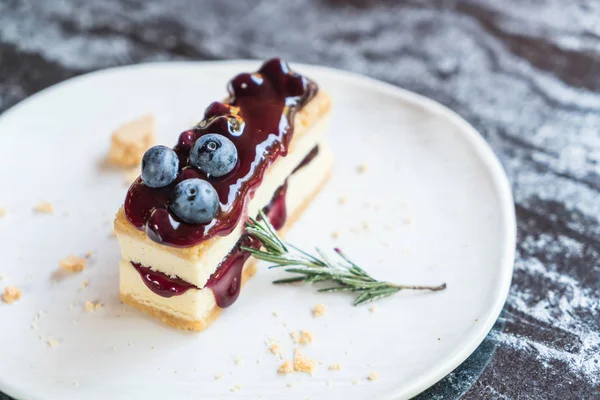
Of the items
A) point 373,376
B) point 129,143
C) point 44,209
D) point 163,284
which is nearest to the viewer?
point 373,376

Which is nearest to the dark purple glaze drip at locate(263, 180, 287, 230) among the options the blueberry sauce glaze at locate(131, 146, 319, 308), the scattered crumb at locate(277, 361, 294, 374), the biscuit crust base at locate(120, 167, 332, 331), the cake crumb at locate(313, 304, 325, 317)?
the blueberry sauce glaze at locate(131, 146, 319, 308)

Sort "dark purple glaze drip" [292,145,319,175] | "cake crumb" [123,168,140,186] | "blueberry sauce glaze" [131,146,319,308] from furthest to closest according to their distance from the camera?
"cake crumb" [123,168,140,186]
"dark purple glaze drip" [292,145,319,175]
"blueberry sauce glaze" [131,146,319,308]

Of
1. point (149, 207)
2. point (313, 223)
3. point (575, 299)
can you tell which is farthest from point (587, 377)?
point (149, 207)

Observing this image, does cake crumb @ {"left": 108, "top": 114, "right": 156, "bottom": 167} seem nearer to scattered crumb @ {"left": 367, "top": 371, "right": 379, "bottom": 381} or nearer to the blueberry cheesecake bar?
the blueberry cheesecake bar

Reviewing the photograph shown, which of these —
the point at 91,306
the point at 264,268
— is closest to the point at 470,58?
the point at 264,268

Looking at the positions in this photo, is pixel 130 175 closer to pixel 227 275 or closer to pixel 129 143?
pixel 129 143

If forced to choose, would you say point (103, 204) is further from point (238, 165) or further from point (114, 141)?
point (238, 165)
